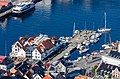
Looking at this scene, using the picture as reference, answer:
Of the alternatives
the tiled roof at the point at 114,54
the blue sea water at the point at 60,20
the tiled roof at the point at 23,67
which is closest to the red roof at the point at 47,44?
the blue sea water at the point at 60,20

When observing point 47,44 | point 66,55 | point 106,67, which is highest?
point 47,44

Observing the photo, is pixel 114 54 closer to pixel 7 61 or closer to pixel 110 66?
pixel 110 66

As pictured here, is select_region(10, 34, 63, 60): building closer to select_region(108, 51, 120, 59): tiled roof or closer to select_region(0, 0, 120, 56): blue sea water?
select_region(0, 0, 120, 56): blue sea water

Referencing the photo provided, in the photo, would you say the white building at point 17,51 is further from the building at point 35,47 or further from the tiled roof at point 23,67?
the tiled roof at point 23,67

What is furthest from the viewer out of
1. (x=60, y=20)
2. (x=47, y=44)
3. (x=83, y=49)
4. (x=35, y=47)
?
(x=60, y=20)

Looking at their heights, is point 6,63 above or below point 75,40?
above

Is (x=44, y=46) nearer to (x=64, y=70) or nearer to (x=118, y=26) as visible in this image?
(x=64, y=70)

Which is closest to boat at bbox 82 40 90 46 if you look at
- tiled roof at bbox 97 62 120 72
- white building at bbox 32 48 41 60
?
white building at bbox 32 48 41 60

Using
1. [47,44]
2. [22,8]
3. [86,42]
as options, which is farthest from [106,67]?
[22,8]

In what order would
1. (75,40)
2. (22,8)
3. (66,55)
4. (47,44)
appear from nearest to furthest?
(66,55) → (47,44) → (75,40) → (22,8)
